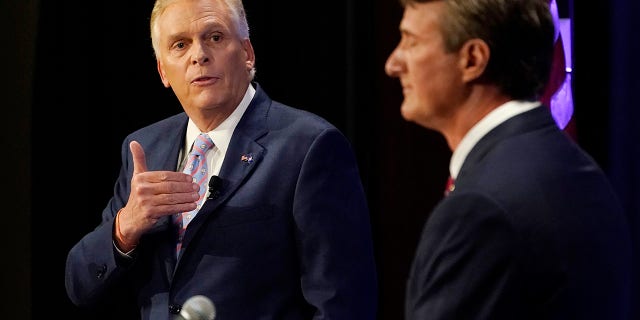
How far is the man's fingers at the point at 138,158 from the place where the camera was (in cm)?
239

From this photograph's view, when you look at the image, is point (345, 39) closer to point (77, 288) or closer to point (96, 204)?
point (96, 204)

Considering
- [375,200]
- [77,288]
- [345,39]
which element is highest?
[345,39]

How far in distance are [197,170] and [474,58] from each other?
1.06m

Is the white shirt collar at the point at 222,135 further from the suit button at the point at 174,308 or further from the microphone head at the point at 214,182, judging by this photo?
the suit button at the point at 174,308

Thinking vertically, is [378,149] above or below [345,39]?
below

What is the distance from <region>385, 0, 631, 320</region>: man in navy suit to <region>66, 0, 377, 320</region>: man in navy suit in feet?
2.25

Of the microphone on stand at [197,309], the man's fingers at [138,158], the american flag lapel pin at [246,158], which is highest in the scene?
the man's fingers at [138,158]

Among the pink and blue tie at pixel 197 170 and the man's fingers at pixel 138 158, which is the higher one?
the man's fingers at pixel 138 158

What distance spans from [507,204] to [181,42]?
1.30 m

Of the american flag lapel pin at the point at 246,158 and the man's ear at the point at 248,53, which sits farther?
the man's ear at the point at 248,53

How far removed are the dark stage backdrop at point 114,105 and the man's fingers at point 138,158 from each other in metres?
1.03

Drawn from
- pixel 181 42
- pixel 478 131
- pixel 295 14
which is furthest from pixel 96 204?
pixel 478 131

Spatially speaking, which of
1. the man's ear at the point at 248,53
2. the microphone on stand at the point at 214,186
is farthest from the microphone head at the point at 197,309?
the man's ear at the point at 248,53

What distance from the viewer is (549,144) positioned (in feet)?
4.98
